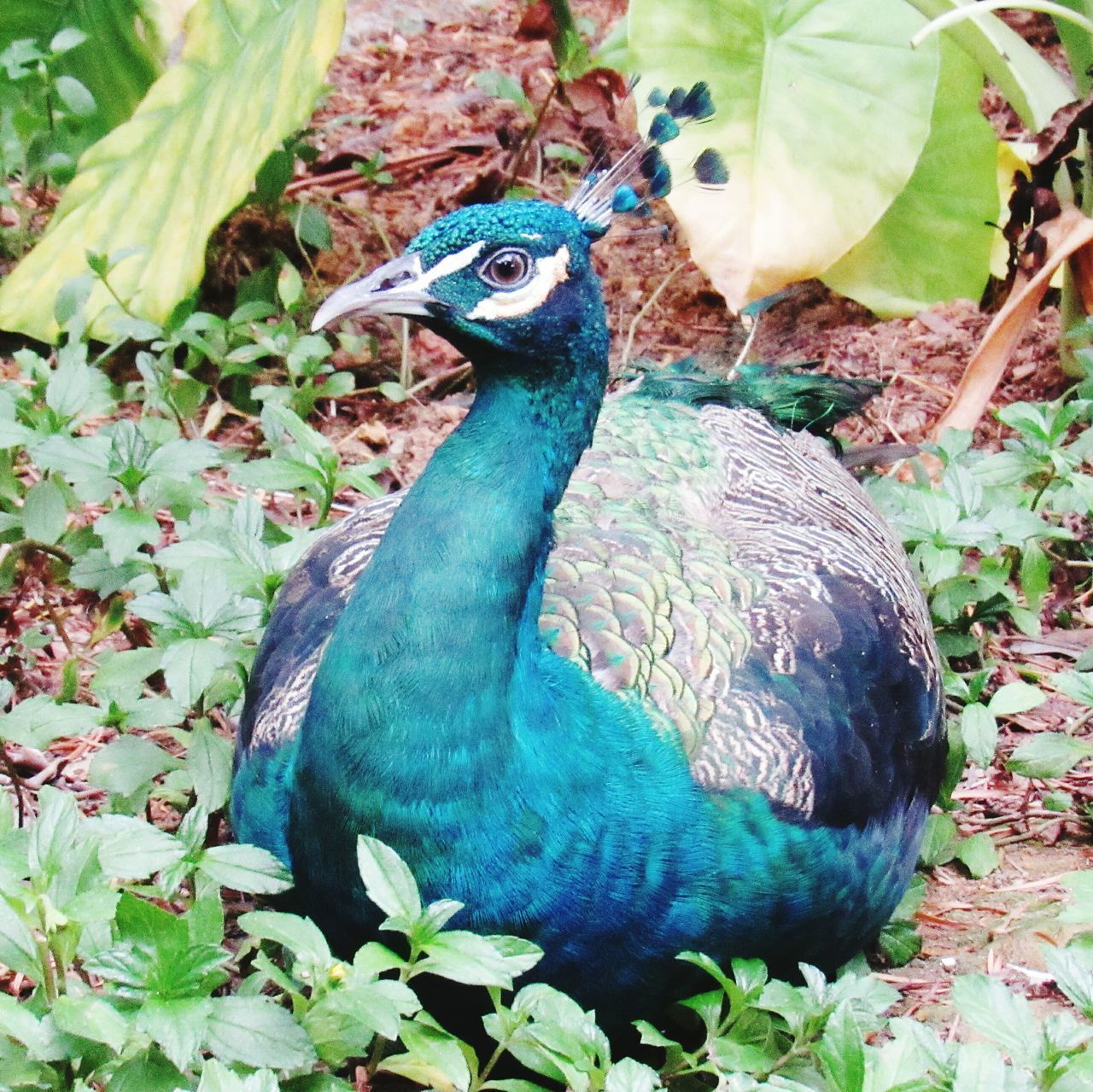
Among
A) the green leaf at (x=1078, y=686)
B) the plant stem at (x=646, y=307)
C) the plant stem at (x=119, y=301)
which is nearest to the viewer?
the green leaf at (x=1078, y=686)

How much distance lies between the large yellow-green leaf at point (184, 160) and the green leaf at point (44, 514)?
82 cm

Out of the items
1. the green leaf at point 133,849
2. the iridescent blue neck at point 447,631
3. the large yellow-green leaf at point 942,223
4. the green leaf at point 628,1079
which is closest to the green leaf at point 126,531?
the iridescent blue neck at point 447,631

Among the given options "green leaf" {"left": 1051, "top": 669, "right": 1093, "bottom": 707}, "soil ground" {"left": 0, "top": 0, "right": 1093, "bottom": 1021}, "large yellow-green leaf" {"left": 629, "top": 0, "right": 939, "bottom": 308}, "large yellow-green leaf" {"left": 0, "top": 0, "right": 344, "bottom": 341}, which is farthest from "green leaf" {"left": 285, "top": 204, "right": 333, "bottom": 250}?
"green leaf" {"left": 1051, "top": 669, "right": 1093, "bottom": 707}

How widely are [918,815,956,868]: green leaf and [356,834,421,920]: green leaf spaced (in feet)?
3.71

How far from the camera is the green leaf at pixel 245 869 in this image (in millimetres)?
1524

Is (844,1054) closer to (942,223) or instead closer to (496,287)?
(496,287)

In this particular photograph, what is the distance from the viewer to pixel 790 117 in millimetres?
3080

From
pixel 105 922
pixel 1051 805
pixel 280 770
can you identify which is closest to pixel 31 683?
pixel 280 770

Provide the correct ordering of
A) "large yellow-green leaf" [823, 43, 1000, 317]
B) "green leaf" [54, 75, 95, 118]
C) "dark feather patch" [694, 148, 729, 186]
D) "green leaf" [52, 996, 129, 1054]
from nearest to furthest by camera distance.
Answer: "green leaf" [52, 996, 129, 1054]
"dark feather patch" [694, 148, 729, 186]
"green leaf" [54, 75, 95, 118]
"large yellow-green leaf" [823, 43, 1000, 317]

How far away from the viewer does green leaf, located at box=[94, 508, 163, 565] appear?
2.05 meters

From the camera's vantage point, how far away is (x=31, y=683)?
2521 millimetres

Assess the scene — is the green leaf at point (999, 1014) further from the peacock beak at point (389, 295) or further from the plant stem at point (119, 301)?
the plant stem at point (119, 301)

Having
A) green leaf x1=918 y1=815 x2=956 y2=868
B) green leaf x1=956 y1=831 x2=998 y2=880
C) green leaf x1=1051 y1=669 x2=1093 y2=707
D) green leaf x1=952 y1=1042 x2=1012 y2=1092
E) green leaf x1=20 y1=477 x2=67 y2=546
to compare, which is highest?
green leaf x1=20 y1=477 x2=67 y2=546

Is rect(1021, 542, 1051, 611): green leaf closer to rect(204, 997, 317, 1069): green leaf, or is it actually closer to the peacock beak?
the peacock beak
